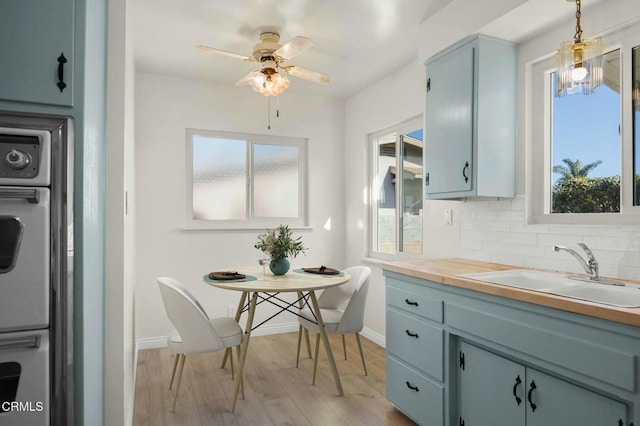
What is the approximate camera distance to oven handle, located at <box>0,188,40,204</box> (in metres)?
1.21

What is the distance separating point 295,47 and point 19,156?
5.71ft

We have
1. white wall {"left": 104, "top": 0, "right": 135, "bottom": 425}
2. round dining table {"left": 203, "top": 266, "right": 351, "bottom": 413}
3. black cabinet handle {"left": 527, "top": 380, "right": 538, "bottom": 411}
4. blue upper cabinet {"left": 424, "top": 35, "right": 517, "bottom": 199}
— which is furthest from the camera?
round dining table {"left": 203, "top": 266, "right": 351, "bottom": 413}

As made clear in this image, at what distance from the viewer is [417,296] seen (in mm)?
2279

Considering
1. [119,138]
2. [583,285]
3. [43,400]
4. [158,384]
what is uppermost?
[119,138]

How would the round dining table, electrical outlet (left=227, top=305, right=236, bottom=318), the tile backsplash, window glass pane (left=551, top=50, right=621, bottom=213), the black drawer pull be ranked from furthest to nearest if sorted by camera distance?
electrical outlet (left=227, top=305, right=236, bottom=318), the round dining table, the black drawer pull, window glass pane (left=551, top=50, right=621, bottom=213), the tile backsplash

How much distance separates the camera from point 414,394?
231 cm

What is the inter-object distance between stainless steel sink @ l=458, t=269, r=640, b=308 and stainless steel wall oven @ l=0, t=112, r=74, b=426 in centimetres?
171

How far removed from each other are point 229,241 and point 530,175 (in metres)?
2.77

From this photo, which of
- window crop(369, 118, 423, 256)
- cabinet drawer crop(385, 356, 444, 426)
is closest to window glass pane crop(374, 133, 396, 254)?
window crop(369, 118, 423, 256)

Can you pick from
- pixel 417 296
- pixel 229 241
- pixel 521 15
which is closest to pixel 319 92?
pixel 229 241

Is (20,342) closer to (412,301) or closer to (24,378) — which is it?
(24,378)

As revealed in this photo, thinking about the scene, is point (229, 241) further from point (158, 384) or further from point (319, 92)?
point (319, 92)

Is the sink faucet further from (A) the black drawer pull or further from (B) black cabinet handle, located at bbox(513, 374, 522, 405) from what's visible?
(A) the black drawer pull

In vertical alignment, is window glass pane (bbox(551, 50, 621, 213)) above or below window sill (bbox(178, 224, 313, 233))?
above
